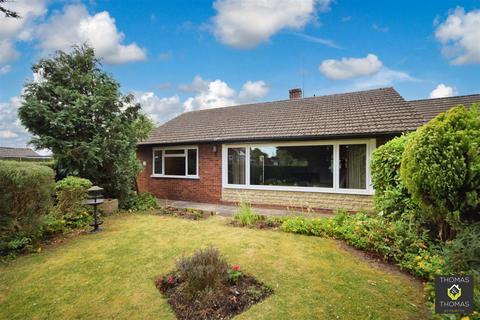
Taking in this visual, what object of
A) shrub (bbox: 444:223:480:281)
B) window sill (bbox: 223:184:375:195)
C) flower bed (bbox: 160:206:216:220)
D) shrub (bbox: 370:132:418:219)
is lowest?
flower bed (bbox: 160:206:216:220)

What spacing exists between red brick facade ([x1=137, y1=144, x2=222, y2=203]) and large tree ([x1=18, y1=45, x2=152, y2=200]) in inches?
99.2

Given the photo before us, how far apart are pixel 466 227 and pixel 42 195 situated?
7.89 m

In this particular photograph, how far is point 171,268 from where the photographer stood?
404 centimetres

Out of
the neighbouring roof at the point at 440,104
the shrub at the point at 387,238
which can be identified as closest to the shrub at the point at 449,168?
the shrub at the point at 387,238

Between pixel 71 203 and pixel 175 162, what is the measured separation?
5156 mm

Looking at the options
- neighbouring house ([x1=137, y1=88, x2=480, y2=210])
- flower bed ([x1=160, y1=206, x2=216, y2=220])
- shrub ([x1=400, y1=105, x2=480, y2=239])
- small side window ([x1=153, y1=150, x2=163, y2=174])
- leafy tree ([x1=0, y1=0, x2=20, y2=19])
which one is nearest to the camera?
leafy tree ([x1=0, y1=0, x2=20, y2=19])

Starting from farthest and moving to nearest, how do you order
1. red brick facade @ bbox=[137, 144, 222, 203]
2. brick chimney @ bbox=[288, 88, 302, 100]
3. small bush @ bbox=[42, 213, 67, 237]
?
brick chimney @ bbox=[288, 88, 302, 100], red brick facade @ bbox=[137, 144, 222, 203], small bush @ bbox=[42, 213, 67, 237]

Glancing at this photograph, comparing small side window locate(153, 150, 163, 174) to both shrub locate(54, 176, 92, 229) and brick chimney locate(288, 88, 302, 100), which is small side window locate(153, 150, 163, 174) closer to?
shrub locate(54, 176, 92, 229)

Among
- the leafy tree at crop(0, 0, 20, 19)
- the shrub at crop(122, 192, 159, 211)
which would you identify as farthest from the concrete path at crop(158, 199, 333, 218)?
the leafy tree at crop(0, 0, 20, 19)

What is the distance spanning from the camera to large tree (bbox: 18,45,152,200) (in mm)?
7914

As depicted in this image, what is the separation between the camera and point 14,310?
9.87ft

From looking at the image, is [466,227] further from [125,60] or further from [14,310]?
[125,60]

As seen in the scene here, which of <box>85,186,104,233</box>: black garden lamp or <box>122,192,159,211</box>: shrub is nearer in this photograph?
<box>85,186,104,233</box>: black garden lamp

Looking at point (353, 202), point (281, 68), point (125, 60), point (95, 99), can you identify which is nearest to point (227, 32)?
point (281, 68)
